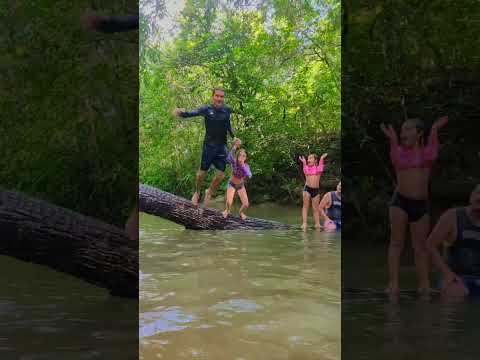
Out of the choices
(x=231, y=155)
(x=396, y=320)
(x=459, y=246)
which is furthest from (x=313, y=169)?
(x=396, y=320)

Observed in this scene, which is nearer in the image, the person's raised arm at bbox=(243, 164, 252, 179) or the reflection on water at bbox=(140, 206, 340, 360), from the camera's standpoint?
the reflection on water at bbox=(140, 206, 340, 360)

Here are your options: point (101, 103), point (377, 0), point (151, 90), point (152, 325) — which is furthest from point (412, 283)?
point (151, 90)

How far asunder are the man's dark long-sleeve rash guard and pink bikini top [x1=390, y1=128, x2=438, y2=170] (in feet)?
12.9

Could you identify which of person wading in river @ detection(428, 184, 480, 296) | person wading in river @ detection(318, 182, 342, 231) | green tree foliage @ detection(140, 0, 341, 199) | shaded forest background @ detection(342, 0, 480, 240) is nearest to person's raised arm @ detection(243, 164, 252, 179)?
green tree foliage @ detection(140, 0, 341, 199)

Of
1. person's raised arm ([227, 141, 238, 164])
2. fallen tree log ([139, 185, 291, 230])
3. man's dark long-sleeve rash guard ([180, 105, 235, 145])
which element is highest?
man's dark long-sleeve rash guard ([180, 105, 235, 145])

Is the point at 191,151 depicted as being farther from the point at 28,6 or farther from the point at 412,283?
the point at 412,283

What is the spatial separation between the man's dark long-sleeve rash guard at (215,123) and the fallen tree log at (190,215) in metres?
0.94

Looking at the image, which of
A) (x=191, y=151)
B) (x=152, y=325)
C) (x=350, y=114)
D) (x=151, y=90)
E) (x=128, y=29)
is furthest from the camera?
(x=151, y=90)

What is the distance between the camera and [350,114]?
159 inches

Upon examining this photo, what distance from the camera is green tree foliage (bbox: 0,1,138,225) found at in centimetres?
427

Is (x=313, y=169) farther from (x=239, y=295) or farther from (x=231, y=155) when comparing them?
(x=239, y=295)

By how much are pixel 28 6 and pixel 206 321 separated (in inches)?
119

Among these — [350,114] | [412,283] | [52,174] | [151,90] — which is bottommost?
[412,283]

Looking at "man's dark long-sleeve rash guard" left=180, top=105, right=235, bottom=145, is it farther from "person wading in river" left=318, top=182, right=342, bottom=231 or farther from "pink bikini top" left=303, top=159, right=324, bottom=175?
"person wading in river" left=318, top=182, right=342, bottom=231
